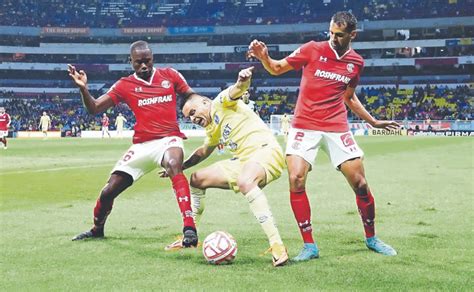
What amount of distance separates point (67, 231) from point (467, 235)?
5027 mm

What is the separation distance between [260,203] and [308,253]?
0.69 meters

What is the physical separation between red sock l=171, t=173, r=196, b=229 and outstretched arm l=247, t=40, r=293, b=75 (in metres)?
1.65

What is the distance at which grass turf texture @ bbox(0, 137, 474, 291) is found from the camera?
5.46 metres

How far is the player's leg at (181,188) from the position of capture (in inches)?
279

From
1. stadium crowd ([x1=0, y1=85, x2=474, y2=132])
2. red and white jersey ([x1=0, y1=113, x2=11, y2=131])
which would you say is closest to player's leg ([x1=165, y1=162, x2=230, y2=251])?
red and white jersey ([x1=0, y1=113, x2=11, y2=131])

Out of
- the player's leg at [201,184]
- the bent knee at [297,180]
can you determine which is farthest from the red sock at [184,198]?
the bent knee at [297,180]

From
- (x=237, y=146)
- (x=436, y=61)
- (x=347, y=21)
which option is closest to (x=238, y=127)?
(x=237, y=146)

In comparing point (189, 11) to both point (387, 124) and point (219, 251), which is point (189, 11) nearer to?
point (387, 124)

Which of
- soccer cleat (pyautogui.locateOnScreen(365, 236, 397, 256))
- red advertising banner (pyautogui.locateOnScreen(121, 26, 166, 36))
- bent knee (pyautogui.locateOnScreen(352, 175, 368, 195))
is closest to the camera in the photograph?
soccer cleat (pyautogui.locateOnScreen(365, 236, 397, 256))

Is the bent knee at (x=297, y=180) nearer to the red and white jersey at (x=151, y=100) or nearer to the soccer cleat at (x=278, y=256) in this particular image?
the soccer cleat at (x=278, y=256)

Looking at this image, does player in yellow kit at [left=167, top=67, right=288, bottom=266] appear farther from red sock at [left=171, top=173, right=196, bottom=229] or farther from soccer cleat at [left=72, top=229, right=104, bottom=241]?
soccer cleat at [left=72, top=229, right=104, bottom=241]

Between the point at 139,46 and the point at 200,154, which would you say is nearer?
the point at 139,46

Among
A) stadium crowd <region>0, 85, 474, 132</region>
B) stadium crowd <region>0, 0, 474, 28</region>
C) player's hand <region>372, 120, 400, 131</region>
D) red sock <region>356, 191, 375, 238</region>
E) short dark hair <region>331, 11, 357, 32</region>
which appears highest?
stadium crowd <region>0, 0, 474, 28</region>

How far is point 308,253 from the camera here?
650cm
